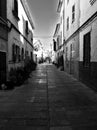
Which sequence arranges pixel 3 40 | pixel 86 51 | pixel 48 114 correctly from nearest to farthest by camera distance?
pixel 48 114
pixel 3 40
pixel 86 51

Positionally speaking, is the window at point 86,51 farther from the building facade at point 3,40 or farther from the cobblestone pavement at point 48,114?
the building facade at point 3,40

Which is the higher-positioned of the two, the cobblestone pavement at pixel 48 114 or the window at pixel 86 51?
the window at pixel 86 51

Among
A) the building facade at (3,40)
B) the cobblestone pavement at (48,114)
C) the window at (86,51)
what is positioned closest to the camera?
the cobblestone pavement at (48,114)

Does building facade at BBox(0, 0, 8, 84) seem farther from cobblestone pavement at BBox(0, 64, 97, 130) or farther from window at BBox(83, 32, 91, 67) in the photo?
window at BBox(83, 32, 91, 67)

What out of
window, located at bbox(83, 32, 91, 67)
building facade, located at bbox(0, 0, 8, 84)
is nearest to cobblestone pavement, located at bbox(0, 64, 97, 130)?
building facade, located at bbox(0, 0, 8, 84)

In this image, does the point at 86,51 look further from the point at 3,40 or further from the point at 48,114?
the point at 48,114

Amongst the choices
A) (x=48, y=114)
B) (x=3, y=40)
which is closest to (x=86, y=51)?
(x=3, y=40)

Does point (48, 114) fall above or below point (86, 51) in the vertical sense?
below

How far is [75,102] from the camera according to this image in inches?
208

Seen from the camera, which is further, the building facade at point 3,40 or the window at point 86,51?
the window at point 86,51

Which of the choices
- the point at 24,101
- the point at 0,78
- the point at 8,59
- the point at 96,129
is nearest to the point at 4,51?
the point at 8,59

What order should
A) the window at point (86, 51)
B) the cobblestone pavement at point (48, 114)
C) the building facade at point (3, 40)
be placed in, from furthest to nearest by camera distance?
the window at point (86, 51) → the building facade at point (3, 40) → the cobblestone pavement at point (48, 114)

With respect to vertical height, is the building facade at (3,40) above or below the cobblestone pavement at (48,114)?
above

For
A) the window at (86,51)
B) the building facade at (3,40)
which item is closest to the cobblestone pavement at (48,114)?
the building facade at (3,40)
